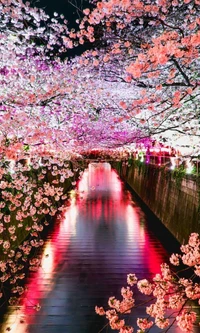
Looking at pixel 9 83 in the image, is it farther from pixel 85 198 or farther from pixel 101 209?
pixel 85 198

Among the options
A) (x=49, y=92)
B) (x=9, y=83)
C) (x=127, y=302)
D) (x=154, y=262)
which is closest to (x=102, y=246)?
(x=154, y=262)

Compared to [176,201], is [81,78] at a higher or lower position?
higher

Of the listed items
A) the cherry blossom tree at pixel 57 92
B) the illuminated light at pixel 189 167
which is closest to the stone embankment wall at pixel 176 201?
the illuminated light at pixel 189 167

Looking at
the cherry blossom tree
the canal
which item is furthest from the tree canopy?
the canal

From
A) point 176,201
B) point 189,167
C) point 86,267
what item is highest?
point 189,167

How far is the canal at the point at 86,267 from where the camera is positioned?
244 inches

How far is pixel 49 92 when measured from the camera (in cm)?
1196

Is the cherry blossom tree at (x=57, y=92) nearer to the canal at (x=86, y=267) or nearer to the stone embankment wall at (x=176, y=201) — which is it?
the canal at (x=86, y=267)

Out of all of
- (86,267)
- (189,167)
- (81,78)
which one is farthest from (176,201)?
(81,78)


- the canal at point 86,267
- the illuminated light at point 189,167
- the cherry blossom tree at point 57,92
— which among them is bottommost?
the canal at point 86,267

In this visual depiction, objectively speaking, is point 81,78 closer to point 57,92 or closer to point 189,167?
point 57,92

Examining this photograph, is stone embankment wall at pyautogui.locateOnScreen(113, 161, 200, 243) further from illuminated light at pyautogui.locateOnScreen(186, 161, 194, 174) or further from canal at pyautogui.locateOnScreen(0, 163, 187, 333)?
canal at pyautogui.locateOnScreen(0, 163, 187, 333)

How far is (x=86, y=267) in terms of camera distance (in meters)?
9.25

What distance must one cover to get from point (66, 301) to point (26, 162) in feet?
20.7
